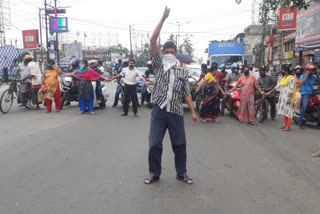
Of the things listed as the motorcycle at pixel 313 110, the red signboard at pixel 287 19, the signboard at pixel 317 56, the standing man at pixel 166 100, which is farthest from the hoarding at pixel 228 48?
the standing man at pixel 166 100

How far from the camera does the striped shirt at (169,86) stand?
13.7ft

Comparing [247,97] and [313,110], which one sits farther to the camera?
[247,97]

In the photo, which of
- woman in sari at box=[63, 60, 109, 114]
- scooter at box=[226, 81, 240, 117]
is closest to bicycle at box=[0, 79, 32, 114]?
woman in sari at box=[63, 60, 109, 114]

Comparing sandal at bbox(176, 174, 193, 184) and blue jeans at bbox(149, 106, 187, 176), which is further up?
blue jeans at bbox(149, 106, 187, 176)

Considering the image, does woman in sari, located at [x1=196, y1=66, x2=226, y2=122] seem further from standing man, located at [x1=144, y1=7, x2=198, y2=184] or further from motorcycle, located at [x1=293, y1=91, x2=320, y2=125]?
standing man, located at [x1=144, y1=7, x2=198, y2=184]

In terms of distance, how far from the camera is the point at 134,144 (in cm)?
647

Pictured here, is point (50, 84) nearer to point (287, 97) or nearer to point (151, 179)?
point (287, 97)

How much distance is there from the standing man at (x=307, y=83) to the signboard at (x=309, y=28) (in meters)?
8.27

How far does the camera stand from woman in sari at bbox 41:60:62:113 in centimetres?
1071

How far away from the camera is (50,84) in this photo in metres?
10.7

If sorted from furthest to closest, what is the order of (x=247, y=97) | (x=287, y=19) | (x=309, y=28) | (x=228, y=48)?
(x=228, y=48)
(x=287, y=19)
(x=309, y=28)
(x=247, y=97)

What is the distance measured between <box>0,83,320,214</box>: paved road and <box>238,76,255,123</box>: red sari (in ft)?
3.76

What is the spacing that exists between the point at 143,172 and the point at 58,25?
35.2 m

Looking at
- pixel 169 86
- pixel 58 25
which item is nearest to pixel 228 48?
pixel 169 86
